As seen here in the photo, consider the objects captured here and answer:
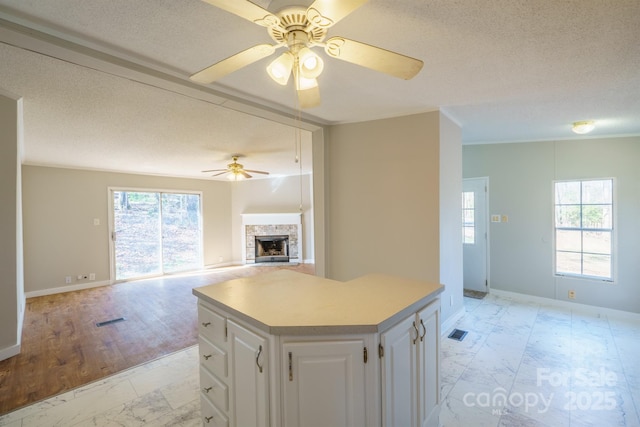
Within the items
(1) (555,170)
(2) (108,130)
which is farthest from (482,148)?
(2) (108,130)

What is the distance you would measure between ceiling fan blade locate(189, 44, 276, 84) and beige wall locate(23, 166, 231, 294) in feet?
19.0

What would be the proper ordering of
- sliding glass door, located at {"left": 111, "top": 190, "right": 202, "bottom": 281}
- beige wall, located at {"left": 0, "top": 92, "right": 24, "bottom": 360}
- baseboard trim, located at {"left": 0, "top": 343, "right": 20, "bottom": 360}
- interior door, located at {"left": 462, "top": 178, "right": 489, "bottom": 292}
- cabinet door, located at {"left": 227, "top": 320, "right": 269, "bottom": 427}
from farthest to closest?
sliding glass door, located at {"left": 111, "top": 190, "right": 202, "bottom": 281} → interior door, located at {"left": 462, "top": 178, "right": 489, "bottom": 292} → baseboard trim, located at {"left": 0, "top": 343, "right": 20, "bottom": 360} → beige wall, located at {"left": 0, "top": 92, "right": 24, "bottom": 360} → cabinet door, located at {"left": 227, "top": 320, "right": 269, "bottom": 427}

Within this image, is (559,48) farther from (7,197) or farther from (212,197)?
(212,197)

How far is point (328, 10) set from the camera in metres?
1.05

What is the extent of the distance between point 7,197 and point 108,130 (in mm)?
1139

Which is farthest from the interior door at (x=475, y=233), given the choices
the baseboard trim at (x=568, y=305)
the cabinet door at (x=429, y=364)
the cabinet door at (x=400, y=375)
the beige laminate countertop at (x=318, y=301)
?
the cabinet door at (x=400, y=375)

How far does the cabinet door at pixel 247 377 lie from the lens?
124 centimetres

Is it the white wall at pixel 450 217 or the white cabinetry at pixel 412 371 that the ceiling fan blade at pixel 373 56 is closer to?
the white cabinetry at pixel 412 371

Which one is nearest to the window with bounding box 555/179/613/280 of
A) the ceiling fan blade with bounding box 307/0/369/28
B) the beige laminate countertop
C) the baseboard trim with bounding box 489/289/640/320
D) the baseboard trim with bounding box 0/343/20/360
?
the baseboard trim with bounding box 489/289/640/320

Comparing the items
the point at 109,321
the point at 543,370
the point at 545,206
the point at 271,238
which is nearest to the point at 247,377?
the point at 543,370

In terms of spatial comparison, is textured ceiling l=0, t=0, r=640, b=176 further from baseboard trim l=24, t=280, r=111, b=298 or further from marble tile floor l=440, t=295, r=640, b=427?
baseboard trim l=24, t=280, r=111, b=298

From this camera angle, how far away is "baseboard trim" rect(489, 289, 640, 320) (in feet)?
11.8

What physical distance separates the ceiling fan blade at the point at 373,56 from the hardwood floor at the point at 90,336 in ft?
10.5

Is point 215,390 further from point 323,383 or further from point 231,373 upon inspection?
point 323,383
